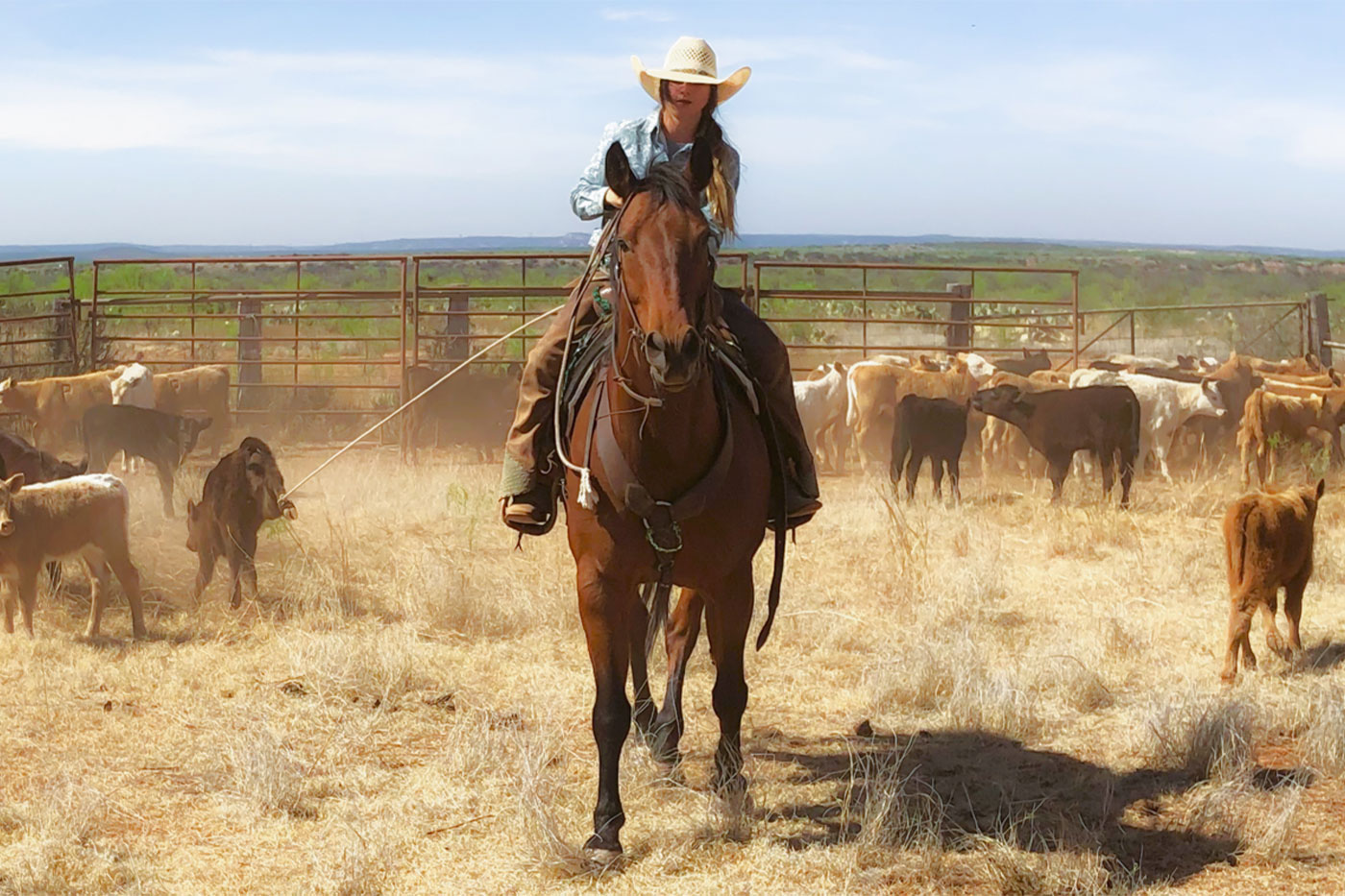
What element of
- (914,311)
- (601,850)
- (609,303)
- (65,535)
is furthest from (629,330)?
(914,311)

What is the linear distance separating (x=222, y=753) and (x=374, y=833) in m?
1.29

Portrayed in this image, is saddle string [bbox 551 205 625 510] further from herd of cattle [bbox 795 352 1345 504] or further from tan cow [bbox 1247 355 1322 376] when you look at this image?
tan cow [bbox 1247 355 1322 376]

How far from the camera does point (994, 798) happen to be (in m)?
6.09

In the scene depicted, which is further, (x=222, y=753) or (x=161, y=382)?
(x=161, y=382)

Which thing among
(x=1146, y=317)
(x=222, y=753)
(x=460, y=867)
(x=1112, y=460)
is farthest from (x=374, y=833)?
(x=1146, y=317)

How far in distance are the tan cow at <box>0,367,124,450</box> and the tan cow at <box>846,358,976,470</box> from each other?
28.6ft

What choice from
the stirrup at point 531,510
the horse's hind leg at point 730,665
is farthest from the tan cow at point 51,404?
the horse's hind leg at point 730,665

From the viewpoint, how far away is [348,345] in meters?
39.8

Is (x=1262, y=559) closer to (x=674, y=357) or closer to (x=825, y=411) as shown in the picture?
(x=674, y=357)

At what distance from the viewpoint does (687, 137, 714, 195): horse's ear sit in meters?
4.93

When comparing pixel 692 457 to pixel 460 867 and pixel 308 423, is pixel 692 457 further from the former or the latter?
pixel 308 423

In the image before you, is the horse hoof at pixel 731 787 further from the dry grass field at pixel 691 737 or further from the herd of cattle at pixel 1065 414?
the herd of cattle at pixel 1065 414

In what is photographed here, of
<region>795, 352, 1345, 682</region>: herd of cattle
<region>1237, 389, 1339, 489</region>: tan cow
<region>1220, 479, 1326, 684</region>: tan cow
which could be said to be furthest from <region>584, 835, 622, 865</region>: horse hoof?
<region>1237, 389, 1339, 489</region>: tan cow

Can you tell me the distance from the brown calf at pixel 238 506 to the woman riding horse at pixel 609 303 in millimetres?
4152
